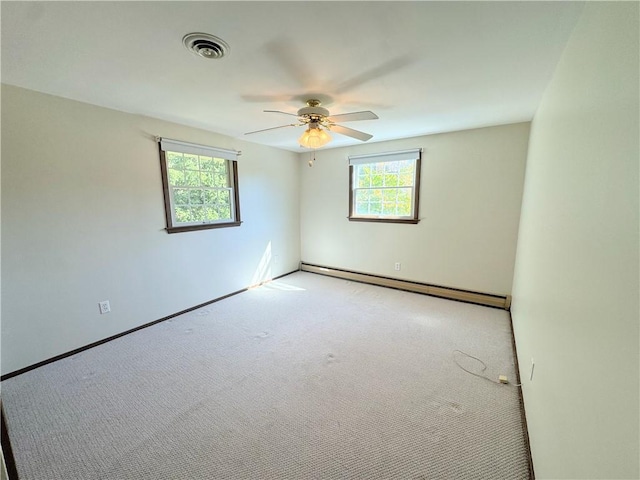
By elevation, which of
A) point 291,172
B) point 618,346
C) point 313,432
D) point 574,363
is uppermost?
point 291,172

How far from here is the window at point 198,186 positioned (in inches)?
121

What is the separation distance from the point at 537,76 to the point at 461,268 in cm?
238

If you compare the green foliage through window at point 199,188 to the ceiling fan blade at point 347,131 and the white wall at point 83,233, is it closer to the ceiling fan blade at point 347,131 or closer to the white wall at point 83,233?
the white wall at point 83,233

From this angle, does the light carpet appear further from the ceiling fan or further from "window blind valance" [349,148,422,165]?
"window blind valance" [349,148,422,165]

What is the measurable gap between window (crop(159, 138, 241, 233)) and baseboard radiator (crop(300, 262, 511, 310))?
1.91 m

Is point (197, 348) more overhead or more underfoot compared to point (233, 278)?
more underfoot

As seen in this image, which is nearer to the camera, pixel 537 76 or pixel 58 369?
pixel 537 76

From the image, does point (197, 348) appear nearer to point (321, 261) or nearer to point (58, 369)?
point (58, 369)

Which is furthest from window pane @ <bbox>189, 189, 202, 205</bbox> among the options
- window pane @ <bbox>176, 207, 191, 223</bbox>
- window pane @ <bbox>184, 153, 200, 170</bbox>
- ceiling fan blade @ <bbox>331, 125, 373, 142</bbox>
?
ceiling fan blade @ <bbox>331, 125, 373, 142</bbox>

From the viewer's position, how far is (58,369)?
88.4 inches

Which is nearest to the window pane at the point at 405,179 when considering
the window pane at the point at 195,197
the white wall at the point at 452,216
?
the white wall at the point at 452,216

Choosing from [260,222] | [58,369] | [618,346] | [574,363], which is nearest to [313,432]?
[574,363]

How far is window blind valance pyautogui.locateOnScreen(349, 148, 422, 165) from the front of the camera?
3744 millimetres

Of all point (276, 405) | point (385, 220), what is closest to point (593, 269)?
point (276, 405)
